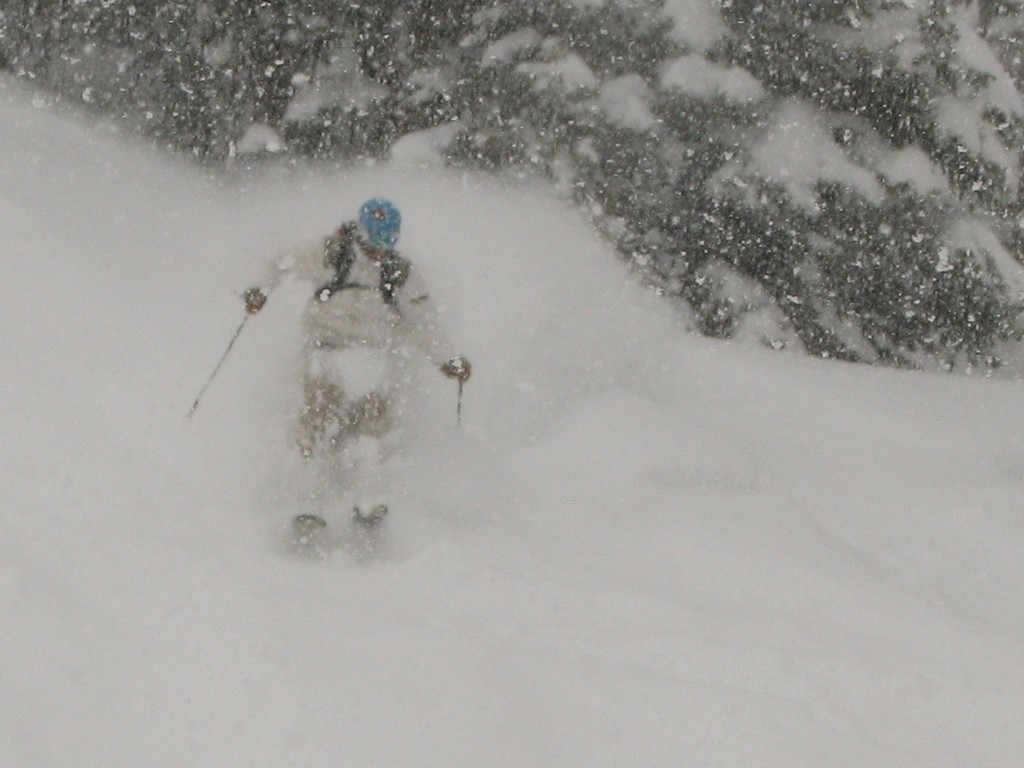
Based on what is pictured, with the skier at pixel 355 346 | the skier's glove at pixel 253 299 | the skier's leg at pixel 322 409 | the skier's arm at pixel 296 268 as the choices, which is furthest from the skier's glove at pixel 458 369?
the skier's glove at pixel 253 299

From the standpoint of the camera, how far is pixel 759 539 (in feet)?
22.2

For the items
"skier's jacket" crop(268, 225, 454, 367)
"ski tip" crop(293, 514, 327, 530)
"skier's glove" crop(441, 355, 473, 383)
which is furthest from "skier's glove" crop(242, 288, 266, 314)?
"ski tip" crop(293, 514, 327, 530)

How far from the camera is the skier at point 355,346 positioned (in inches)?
252

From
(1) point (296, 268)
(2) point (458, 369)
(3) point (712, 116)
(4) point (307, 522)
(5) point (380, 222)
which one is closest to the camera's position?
(4) point (307, 522)

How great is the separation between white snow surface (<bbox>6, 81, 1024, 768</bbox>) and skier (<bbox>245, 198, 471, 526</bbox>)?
1.14 ft

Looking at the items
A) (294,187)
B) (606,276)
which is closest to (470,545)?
(606,276)

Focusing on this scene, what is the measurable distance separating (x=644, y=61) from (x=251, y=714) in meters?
6.47

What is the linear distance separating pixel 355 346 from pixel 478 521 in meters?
1.44

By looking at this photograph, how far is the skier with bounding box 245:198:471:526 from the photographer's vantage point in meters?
6.39

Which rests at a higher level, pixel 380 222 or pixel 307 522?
pixel 380 222

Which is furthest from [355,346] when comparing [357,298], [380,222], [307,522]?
[307,522]

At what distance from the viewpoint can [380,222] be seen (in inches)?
248

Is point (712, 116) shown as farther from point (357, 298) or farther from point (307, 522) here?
point (307, 522)

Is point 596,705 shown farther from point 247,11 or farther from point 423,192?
point 247,11
